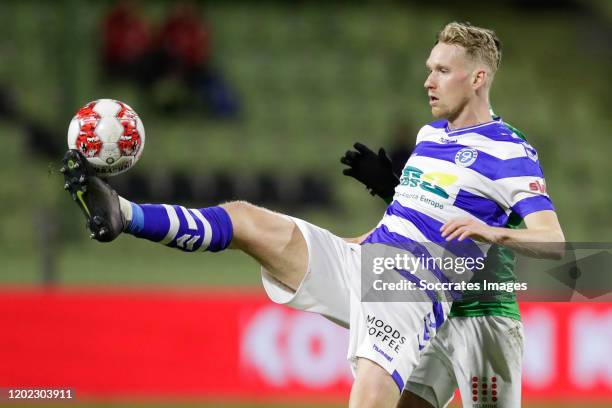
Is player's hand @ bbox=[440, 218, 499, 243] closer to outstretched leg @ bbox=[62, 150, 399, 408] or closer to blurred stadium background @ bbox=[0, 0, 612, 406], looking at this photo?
outstretched leg @ bbox=[62, 150, 399, 408]

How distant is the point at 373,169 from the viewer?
5.36 metres

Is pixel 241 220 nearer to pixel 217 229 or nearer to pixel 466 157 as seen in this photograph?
pixel 217 229

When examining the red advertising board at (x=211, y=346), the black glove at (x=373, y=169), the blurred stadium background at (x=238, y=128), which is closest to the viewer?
the black glove at (x=373, y=169)

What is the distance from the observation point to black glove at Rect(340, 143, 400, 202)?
5363 millimetres

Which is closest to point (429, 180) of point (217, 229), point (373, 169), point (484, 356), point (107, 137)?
point (373, 169)

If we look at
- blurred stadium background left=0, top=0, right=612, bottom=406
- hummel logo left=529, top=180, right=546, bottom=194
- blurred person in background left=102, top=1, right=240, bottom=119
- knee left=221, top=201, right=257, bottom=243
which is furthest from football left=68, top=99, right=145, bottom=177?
blurred person in background left=102, top=1, right=240, bottom=119

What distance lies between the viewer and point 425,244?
4.79 metres

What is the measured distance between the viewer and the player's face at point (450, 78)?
4.85 meters

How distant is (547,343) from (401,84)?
5.68 m

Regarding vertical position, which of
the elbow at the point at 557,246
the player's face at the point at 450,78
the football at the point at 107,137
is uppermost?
the player's face at the point at 450,78

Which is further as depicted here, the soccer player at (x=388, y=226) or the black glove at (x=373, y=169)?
the black glove at (x=373, y=169)

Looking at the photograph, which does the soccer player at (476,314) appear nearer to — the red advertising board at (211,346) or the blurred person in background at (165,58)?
the red advertising board at (211,346)

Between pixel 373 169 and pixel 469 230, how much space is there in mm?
1073

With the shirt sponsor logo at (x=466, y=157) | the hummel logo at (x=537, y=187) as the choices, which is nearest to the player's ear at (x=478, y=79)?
the shirt sponsor logo at (x=466, y=157)
